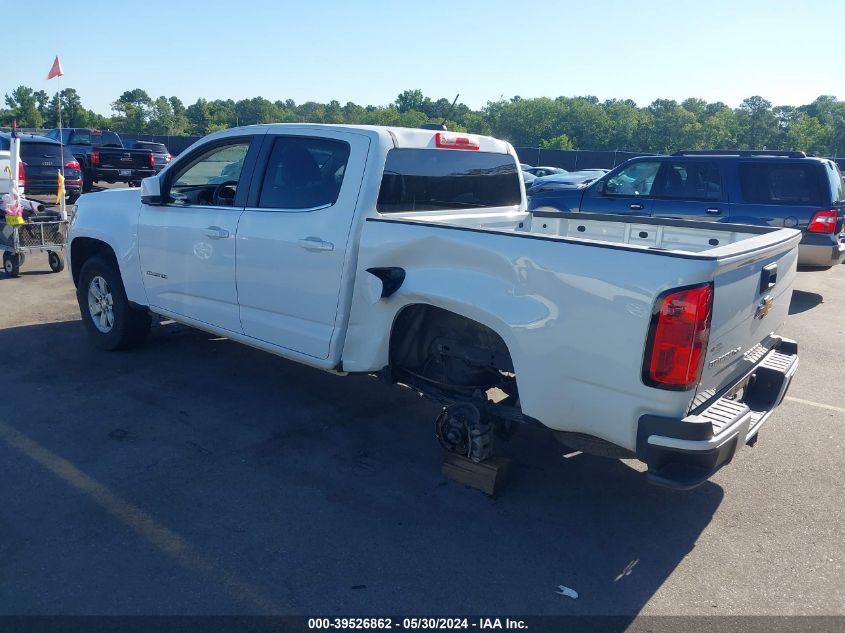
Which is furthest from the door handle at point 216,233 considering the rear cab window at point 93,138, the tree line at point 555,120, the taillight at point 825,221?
the tree line at point 555,120

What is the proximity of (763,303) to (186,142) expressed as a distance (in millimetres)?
47394

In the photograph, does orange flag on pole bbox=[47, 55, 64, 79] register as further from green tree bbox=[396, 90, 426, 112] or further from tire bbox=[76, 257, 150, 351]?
green tree bbox=[396, 90, 426, 112]

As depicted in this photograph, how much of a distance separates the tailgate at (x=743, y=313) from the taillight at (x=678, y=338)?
9 centimetres

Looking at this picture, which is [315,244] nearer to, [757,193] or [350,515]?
[350,515]

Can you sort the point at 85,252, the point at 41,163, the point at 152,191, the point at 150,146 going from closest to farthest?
the point at 152,191 < the point at 85,252 < the point at 41,163 < the point at 150,146

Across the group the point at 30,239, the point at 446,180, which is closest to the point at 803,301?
the point at 446,180

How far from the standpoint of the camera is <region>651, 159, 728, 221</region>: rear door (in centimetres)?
959

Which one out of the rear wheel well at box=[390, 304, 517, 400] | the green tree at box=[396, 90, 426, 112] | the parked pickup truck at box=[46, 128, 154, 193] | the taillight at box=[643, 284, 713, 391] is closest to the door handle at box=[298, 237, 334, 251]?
the rear wheel well at box=[390, 304, 517, 400]

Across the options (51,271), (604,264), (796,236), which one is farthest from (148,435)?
(51,271)

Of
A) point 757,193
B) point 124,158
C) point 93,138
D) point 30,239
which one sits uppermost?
point 93,138

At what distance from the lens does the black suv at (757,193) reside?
9.20 metres

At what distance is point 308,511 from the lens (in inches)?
150

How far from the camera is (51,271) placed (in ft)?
32.9

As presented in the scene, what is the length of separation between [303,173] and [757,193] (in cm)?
698
